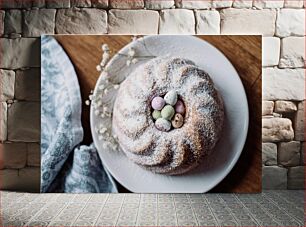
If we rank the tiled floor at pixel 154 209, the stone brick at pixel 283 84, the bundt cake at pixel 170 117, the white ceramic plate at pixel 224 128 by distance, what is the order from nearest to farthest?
the tiled floor at pixel 154 209 → the bundt cake at pixel 170 117 → the white ceramic plate at pixel 224 128 → the stone brick at pixel 283 84

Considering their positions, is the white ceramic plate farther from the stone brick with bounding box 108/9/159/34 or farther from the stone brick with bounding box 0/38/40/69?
the stone brick with bounding box 0/38/40/69

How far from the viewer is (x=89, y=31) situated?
2432mm

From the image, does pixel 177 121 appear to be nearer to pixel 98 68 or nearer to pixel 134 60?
pixel 134 60

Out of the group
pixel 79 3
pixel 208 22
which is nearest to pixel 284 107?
pixel 208 22

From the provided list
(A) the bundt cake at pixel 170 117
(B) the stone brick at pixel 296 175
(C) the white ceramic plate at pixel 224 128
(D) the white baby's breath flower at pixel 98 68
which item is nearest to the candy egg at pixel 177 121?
(A) the bundt cake at pixel 170 117

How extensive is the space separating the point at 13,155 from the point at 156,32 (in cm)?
105

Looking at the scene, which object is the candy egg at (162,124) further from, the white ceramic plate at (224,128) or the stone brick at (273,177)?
the stone brick at (273,177)

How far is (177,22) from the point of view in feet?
7.93

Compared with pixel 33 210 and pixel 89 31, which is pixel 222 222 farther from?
pixel 89 31

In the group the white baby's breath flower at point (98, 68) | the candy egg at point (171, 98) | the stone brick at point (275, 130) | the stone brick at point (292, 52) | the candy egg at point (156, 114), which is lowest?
the stone brick at point (275, 130)

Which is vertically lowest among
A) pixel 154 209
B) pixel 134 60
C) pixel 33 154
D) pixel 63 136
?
pixel 154 209

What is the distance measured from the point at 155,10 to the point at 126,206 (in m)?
1.07

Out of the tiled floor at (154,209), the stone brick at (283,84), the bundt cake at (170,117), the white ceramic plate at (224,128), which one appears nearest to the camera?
the tiled floor at (154,209)

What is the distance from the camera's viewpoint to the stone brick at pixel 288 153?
245 cm
